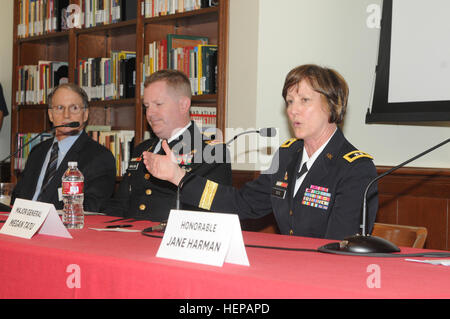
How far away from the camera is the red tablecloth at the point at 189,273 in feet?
3.46

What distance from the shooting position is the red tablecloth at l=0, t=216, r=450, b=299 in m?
1.05

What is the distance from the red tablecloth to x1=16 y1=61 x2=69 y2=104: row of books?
315 cm

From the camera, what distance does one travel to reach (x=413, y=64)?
283 cm

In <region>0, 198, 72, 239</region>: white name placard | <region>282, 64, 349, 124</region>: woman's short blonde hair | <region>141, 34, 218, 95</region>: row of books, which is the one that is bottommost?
<region>0, 198, 72, 239</region>: white name placard

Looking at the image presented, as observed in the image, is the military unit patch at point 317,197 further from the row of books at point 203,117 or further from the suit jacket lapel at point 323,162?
the row of books at point 203,117

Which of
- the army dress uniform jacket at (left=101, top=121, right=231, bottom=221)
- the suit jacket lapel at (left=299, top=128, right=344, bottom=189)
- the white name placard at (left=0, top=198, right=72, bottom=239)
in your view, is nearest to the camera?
the white name placard at (left=0, top=198, right=72, bottom=239)

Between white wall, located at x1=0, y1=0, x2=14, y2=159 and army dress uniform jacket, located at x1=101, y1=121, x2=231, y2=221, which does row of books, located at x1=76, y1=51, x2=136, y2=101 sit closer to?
white wall, located at x1=0, y1=0, x2=14, y2=159

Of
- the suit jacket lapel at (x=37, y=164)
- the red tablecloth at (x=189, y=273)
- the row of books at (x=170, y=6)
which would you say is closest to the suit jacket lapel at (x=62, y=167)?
the suit jacket lapel at (x=37, y=164)

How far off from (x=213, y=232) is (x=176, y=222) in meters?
0.14

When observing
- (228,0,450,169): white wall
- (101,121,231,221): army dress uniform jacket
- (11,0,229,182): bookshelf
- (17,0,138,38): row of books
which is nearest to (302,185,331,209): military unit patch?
(101,121,231,221): army dress uniform jacket

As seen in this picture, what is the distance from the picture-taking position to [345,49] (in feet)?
10.4

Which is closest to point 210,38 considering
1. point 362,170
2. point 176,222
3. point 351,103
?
point 351,103

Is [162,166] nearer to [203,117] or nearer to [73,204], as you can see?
[73,204]

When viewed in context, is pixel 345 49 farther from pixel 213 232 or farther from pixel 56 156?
pixel 213 232
